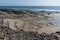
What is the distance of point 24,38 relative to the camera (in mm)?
7988

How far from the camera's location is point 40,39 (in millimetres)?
8016

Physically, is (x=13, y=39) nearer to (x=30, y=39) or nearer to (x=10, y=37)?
(x=10, y=37)

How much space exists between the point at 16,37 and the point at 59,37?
1.99 metres

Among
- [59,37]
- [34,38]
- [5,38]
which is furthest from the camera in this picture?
[34,38]

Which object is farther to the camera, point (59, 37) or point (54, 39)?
point (54, 39)

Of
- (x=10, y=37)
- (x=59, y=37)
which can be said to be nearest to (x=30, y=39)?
(x=10, y=37)

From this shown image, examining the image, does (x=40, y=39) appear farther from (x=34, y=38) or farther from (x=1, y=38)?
(x=1, y=38)

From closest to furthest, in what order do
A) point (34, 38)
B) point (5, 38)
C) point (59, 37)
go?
point (59, 37) < point (5, 38) < point (34, 38)

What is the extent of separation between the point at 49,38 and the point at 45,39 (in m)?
0.33

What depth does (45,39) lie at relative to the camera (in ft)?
26.2

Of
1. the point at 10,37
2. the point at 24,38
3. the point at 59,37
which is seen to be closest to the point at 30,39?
the point at 24,38

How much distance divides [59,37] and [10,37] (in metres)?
2.03

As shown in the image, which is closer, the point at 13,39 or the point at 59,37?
the point at 59,37

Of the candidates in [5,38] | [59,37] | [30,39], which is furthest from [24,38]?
[59,37]
